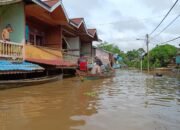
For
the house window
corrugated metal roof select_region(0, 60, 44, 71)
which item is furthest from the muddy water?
the house window

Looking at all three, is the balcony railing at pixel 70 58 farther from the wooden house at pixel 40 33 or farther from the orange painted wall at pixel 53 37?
the orange painted wall at pixel 53 37

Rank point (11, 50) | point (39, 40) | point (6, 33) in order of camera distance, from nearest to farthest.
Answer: point (11, 50) < point (6, 33) < point (39, 40)

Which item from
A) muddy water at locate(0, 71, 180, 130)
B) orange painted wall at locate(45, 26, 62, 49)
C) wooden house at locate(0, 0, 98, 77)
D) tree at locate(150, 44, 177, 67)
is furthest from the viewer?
tree at locate(150, 44, 177, 67)

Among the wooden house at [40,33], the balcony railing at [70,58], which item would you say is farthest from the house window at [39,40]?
the balcony railing at [70,58]

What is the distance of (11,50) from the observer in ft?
36.6

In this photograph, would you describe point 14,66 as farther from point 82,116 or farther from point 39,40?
point 39,40

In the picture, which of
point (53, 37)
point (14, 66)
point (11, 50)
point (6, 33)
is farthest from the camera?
point (53, 37)

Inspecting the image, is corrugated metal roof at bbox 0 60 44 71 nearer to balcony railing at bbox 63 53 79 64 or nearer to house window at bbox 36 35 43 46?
house window at bbox 36 35 43 46

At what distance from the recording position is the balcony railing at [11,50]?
10.5 metres

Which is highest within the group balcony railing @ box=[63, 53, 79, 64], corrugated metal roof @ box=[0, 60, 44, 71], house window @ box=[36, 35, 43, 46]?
house window @ box=[36, 35, 43, 46]

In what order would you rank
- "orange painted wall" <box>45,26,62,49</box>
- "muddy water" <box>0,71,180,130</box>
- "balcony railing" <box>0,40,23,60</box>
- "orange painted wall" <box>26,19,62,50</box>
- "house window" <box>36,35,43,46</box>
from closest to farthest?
"muddy water" <box>0,71,180,130</box>
"balcony railing" <box>0,40,23,60</box>
"house window" <box>36,35,43,46</box>
"orange painted wall" <box>26,19,62,50</box>
"orange painted wall" <box>45,26,62,49</box>

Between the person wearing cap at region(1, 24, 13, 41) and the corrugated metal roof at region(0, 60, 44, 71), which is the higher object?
the person wearing cap at region(1, 24, 13, 41)

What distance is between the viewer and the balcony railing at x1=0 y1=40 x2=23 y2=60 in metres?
10.5

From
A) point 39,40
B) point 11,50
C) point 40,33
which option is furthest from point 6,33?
point 39,40
